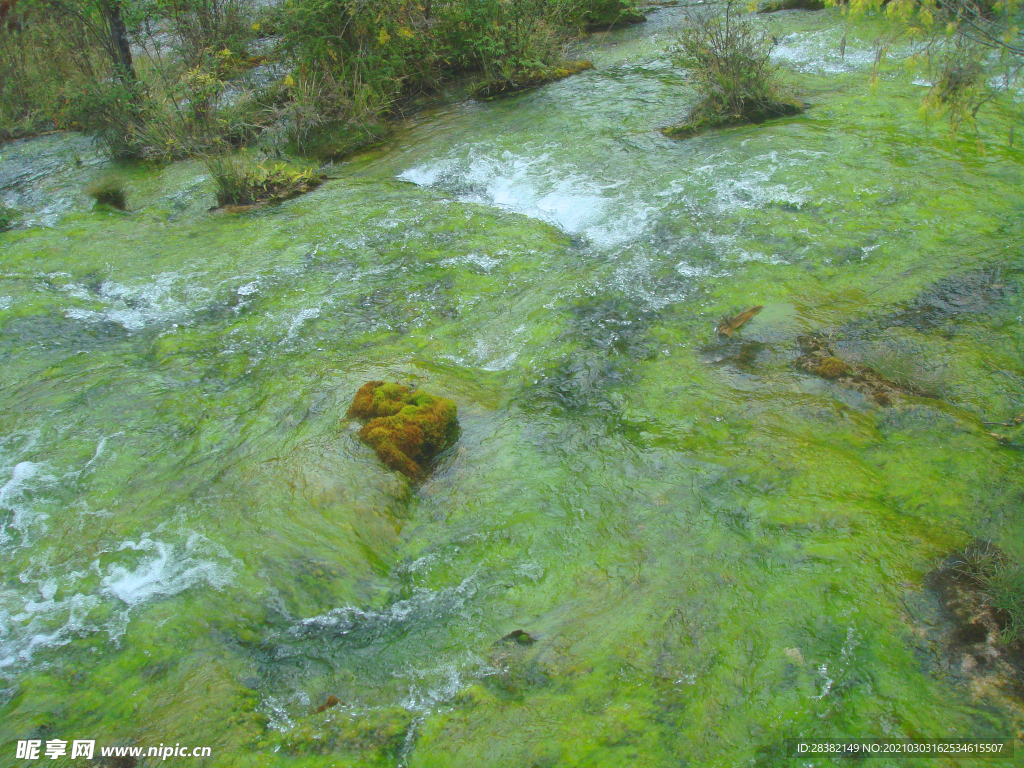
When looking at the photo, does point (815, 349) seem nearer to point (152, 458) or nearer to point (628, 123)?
point (152, 458)

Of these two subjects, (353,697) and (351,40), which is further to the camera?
(351,40)

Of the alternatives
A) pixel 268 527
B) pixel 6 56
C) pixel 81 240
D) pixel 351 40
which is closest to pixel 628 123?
pixel 351 40

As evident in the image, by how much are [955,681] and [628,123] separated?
771cm

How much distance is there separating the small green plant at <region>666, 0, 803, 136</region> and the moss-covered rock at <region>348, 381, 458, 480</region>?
5.86 metres

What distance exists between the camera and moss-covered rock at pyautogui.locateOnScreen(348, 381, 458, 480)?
4.11 meters

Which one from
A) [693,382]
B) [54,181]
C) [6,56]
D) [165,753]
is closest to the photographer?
[165,753]

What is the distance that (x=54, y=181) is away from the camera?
8.66m

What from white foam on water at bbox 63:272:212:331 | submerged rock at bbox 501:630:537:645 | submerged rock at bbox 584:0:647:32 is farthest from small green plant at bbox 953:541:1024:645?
submerged rock at bbox 584:0:647:32

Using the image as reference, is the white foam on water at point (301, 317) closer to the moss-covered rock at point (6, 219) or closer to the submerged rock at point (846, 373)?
the submerged rock at point (846, 373)

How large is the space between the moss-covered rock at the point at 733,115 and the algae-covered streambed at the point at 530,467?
3.13ft

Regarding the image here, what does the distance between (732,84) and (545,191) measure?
9.53ft

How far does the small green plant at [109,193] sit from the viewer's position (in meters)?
8.07

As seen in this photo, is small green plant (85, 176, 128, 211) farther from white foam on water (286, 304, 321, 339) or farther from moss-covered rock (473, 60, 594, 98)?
moss-covered rock (473, 60, 594, 98)

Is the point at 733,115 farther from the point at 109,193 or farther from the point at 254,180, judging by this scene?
the point at 109,193
